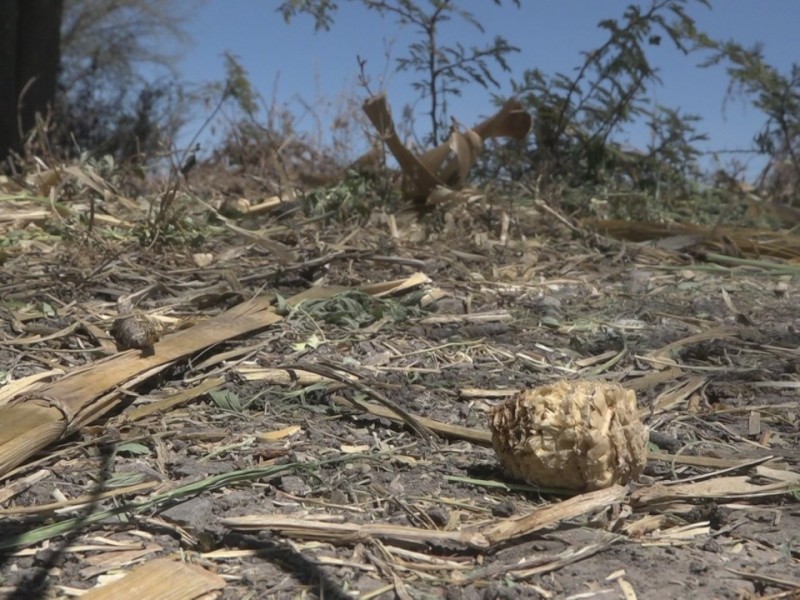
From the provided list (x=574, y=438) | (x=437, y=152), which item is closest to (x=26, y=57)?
(x=437, y=152)

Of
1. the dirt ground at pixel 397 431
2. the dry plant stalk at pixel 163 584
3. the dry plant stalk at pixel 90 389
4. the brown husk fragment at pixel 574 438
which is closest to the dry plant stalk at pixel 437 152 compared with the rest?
the dirt ground at pixel 397 431

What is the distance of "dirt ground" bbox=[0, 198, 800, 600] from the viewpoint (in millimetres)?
1799

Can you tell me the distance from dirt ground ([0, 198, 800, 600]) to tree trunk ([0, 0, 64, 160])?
12.3ft

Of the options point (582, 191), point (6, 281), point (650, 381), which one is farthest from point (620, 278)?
point (6, 281)

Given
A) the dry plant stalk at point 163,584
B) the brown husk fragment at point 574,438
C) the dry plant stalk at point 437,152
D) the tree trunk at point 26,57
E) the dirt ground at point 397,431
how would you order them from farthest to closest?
the tree trunk at point 26,57, the dry plant stalk at point 437,152, the brown husk fragment at point 574,438, the dirt ground at point 397,431, the dry plant stalk at point 163,584

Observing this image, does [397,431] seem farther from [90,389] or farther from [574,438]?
[90,389]

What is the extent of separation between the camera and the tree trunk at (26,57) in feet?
23.8

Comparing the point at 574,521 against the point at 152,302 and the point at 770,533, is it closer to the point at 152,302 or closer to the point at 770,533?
the point at 770,533

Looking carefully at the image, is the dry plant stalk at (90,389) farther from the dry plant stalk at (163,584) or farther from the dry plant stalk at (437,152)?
the dry plant stalk at (437,152)

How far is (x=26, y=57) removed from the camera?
7453 millimetres

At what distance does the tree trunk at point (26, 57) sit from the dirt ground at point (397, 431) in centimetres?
374

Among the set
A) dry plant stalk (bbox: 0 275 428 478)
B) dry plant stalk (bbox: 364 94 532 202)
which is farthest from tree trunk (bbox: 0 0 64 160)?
dry plant stalk (bbox: 0 275 428 478)

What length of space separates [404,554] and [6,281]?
91.9 inches

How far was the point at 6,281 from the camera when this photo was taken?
11.5 feet
